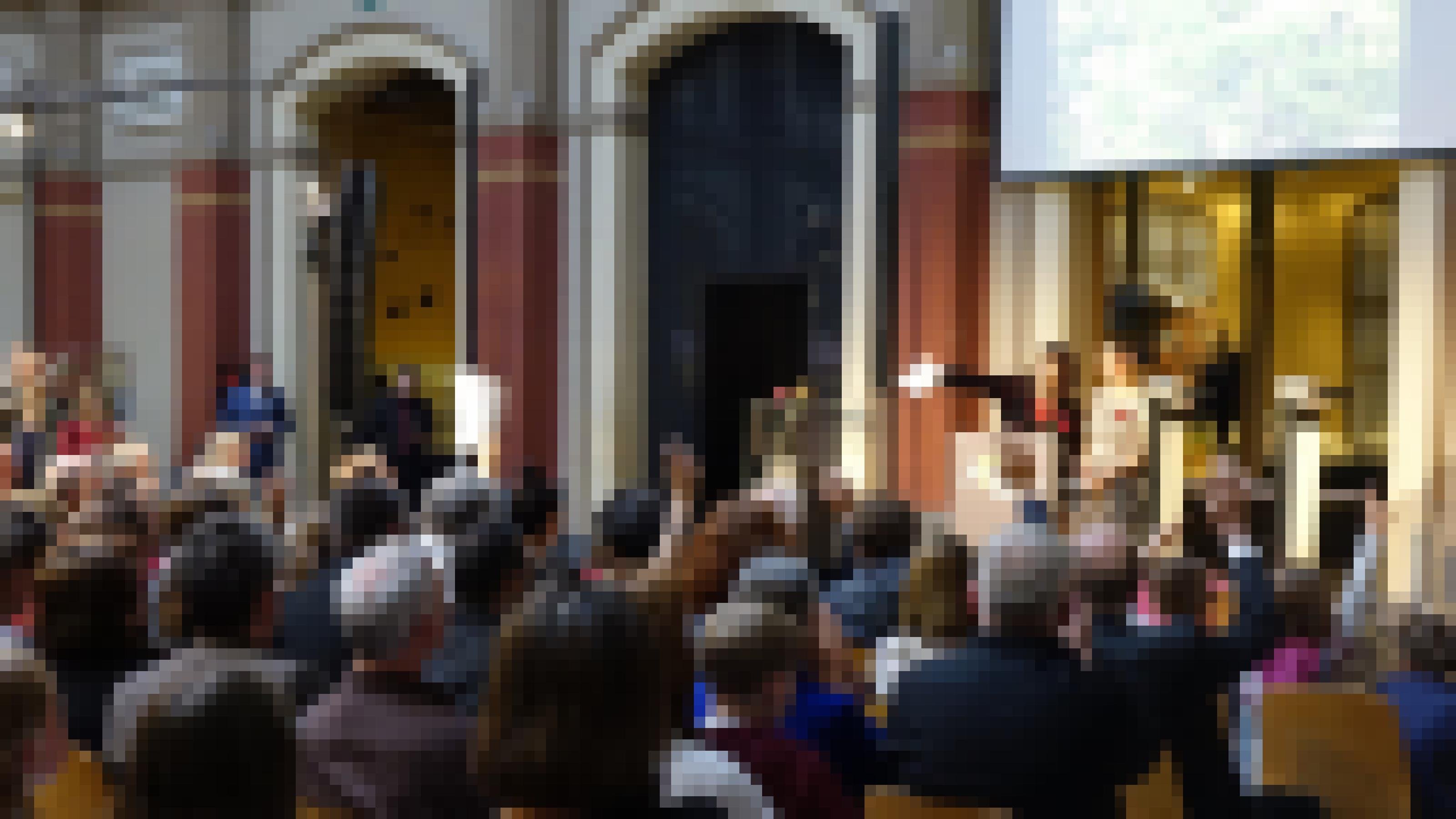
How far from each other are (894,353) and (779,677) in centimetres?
647

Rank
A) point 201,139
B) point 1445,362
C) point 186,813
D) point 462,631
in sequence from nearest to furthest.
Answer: point 186,813
point 462,631
point 1445,362
point 201,139

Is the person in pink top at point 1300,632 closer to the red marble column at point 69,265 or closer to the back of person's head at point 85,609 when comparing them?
the back of person's head at point 85,609

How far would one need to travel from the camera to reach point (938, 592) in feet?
11.3

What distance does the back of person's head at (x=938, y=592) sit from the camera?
3414 millimetres

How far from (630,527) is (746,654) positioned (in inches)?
79.9

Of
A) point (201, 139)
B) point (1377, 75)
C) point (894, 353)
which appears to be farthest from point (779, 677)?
point (201, 139)

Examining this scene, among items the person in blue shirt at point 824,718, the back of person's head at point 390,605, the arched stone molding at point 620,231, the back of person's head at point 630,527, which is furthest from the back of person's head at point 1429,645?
the arched stone molding at point 620,231

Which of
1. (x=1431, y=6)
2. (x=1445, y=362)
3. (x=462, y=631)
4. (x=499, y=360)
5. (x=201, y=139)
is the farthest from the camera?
(x=201, y=139)

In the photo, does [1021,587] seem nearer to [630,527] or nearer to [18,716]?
[18,716]

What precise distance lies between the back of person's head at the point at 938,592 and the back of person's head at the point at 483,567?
1.08m

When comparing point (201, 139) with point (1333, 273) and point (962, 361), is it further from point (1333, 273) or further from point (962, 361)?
point (1333, 273)

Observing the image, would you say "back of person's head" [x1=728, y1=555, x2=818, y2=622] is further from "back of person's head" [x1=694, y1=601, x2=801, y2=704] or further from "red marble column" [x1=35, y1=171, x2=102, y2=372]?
"red marble column" [x1=35, y1=171, x2=102, y2=372]

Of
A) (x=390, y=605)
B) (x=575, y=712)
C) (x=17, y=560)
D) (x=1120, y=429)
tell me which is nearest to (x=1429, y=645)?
(x=575, y=712)

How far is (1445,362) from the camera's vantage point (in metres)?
7.87
